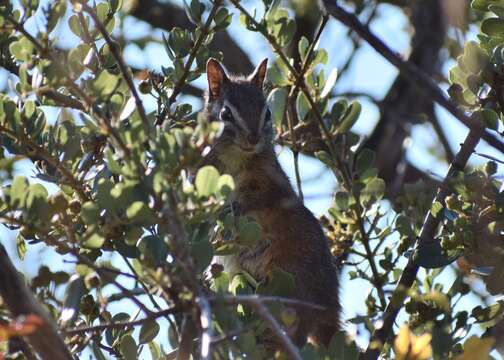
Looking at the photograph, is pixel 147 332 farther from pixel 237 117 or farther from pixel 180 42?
pixel 237 117

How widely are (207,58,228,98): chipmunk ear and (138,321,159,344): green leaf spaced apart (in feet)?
7.56

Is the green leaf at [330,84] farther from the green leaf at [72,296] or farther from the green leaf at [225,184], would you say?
the green leaf at [72,296]

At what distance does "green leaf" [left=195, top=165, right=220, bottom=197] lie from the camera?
2.33m

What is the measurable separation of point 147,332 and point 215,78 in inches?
93.9

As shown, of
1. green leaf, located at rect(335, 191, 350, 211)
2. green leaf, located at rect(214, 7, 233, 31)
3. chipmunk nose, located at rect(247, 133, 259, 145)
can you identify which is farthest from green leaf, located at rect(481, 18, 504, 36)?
chipmunk nose, located at rect(247, 133, 259, 145)

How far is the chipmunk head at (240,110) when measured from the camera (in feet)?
14.6

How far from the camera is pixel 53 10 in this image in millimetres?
2500

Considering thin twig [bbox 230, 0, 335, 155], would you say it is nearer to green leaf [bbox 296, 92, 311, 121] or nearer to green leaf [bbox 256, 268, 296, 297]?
green leaf [bbox 296, 92, 311, 121]

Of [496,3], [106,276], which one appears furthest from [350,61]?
[106,276]

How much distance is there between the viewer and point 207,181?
2.34m

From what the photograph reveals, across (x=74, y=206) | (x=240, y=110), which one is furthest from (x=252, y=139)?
(x=74, y=206)

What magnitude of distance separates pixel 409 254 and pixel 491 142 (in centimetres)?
121

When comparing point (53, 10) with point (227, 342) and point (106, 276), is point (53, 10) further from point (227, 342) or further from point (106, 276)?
point (227, 342)

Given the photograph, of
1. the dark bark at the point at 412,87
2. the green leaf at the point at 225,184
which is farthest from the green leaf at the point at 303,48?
the dark bark at the point at 412,87
